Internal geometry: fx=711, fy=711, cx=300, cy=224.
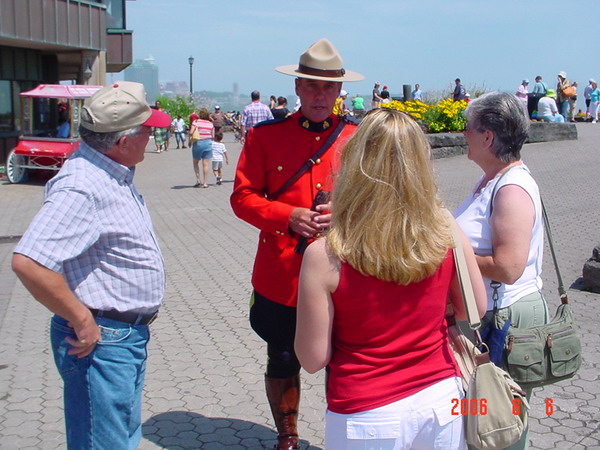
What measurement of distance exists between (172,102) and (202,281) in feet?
97.8

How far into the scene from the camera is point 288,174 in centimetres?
341

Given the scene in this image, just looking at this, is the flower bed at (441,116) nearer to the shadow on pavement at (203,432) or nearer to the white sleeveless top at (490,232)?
the shadow on pavement at (203,432)

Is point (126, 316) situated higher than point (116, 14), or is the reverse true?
point (116, 14)

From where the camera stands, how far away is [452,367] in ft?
7.58

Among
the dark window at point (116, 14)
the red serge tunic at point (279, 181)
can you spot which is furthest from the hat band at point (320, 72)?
the dark window at point (116, 14)

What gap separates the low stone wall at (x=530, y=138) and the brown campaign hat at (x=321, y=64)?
12756 mm

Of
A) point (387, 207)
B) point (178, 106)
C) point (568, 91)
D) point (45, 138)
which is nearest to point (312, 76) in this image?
point (387, 207)

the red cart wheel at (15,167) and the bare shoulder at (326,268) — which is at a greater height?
the bare shoulder at (326,268)

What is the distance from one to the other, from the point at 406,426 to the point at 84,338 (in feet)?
3.75

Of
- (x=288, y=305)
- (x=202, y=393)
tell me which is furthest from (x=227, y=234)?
(x=288, y=305)

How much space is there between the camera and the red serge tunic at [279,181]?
132 inches

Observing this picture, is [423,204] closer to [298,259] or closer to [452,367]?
[452,367]

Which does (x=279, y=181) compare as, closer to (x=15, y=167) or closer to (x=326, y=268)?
(x=326, y=268)

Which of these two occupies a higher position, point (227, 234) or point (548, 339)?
point (548, 339)
